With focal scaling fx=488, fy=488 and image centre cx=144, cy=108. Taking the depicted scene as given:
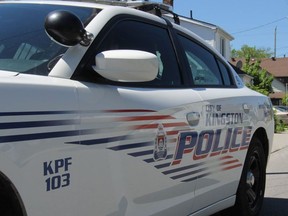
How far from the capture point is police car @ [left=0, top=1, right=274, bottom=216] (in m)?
2.18

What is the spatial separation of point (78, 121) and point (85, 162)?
0.21m

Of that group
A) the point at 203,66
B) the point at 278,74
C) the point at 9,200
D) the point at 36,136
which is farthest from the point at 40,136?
the point at 278,74

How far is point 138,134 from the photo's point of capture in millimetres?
2852

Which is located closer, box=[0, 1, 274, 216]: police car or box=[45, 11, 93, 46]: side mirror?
box=[0, 1, 274, 216]: police car

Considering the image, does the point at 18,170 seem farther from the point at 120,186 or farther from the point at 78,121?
the point at 120,186

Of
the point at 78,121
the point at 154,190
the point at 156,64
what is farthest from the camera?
the point at 154,190

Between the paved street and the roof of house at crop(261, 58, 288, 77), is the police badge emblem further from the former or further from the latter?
the roof of house at crop(261, 58, 288, 77)

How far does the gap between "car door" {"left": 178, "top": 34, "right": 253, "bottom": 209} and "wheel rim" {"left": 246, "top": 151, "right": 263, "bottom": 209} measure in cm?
36

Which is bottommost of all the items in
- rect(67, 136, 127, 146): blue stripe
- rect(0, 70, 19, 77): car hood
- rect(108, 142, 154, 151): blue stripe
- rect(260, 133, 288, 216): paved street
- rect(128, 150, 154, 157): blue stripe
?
rect(260, 133, 288, 216): paved street

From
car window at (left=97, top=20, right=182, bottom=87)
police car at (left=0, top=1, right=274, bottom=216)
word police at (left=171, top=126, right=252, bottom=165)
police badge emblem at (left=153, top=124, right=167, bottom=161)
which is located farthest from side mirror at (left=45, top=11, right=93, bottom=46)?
word police at (left=171, top=126, right=252, bottom=165)

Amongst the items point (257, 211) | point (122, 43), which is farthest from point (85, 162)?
point (257, 211)

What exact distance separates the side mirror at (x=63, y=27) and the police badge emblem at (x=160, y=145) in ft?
2.73

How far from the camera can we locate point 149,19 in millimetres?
3582

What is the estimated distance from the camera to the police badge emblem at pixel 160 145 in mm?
3037
